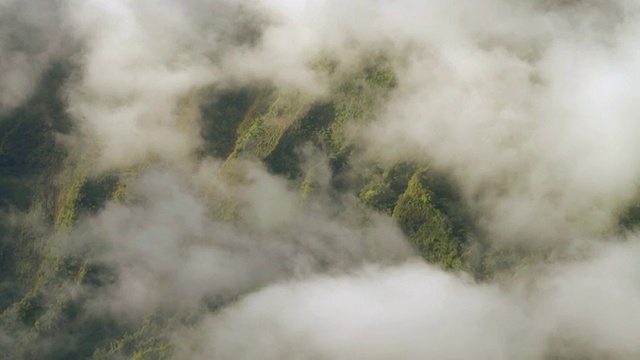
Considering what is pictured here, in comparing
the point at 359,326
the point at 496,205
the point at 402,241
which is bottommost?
the point at 359,326

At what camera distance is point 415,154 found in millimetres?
190625

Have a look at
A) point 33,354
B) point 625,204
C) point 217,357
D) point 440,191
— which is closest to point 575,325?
point 625,204

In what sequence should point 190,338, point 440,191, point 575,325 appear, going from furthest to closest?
point 190,338, point 440,191, point 575,325

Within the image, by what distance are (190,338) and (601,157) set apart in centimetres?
12913

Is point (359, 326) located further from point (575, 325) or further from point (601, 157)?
point (601, 157)

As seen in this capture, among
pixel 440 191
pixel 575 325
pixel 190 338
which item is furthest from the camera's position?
pixel 190 338

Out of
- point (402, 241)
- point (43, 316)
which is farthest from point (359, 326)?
point (43, 316)

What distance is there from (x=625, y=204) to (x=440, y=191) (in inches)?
1850

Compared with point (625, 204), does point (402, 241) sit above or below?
below

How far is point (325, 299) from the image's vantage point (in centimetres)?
19838

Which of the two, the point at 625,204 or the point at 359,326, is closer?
the point at 625,204

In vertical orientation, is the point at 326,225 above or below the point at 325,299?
above

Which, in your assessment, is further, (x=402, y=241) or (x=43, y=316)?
(x=43, y=316)

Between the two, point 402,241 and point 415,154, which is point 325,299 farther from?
point 415,154
